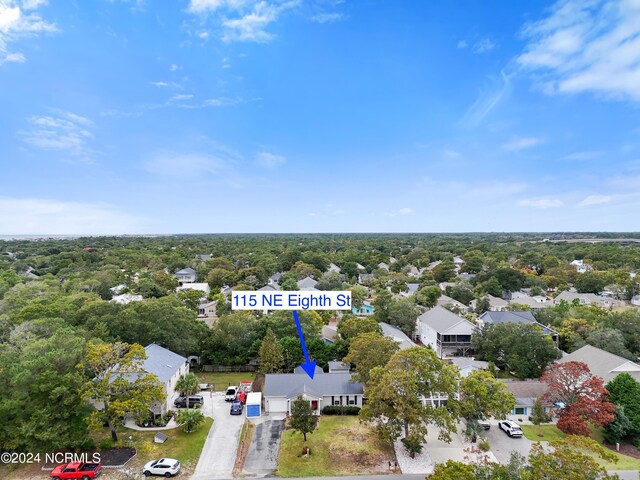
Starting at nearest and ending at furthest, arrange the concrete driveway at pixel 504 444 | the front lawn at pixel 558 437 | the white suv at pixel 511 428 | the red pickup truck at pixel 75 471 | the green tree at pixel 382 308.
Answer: the red pickup truck at pixel 75 471 < the front lawn at pixel 558 437 < the concrete driveway at pixel 504 444 < the white suv at pixel 511 428 < the green tree at pixel 382 308

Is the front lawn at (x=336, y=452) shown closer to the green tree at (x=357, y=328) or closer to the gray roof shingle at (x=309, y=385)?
the gray roof shingle at (x=309, y=385)

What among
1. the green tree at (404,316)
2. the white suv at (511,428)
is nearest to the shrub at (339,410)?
the white suv at (511,428)

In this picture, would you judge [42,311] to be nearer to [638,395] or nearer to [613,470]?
[613,470]

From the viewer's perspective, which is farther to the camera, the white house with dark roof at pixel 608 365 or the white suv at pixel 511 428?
the white house with dark roof at pixel 608 365

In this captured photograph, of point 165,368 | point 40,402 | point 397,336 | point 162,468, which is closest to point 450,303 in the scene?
point 397,336

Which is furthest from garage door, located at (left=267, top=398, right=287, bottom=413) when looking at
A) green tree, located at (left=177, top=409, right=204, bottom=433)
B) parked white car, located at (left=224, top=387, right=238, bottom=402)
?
green tree, located at (left=177, top=409, right=204, bottom=433)

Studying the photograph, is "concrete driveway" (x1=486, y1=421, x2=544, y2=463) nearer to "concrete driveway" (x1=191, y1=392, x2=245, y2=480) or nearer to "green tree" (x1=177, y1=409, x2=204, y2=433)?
"concrete driveway" (x1=191, y1=392, x2=245, y2=480)

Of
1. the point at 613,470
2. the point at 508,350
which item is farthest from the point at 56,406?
the point at 508,350
